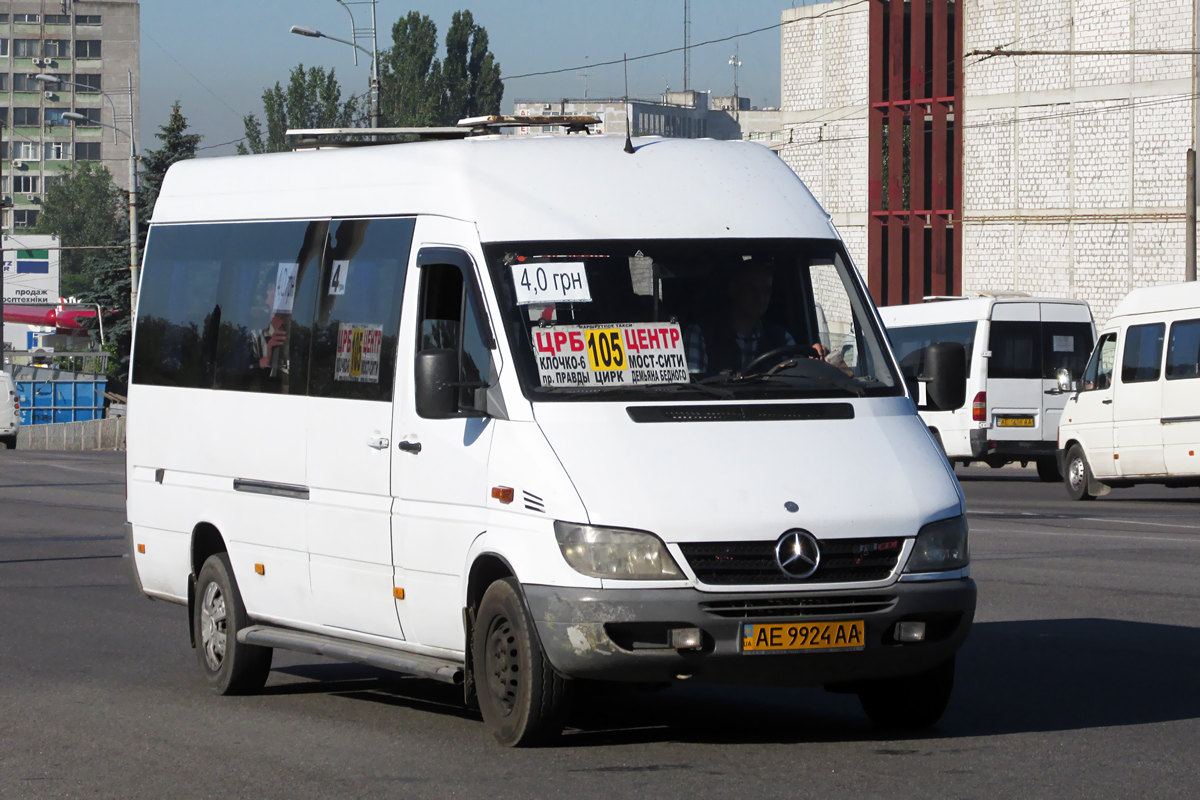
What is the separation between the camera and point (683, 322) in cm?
758

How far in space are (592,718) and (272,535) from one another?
1891 millimetres

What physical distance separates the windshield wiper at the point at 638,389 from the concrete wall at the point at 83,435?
51406 mm

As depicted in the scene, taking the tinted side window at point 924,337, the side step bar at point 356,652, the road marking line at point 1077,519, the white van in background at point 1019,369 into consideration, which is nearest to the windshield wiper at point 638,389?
the side step bar at point 356,652

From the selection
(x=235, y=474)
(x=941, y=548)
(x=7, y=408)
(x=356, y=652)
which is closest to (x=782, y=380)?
(x=941, y=548)

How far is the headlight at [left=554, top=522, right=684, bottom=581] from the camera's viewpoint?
22.0 ft

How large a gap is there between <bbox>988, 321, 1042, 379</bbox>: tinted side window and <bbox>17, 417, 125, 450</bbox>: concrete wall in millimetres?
34493

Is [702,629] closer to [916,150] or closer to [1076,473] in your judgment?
[1076,473]

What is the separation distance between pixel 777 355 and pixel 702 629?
1.41m

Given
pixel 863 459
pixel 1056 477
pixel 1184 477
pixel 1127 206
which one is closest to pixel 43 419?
pixel 1127 206

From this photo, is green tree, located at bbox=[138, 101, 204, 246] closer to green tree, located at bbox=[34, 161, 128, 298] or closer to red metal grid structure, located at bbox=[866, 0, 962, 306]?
red metal grid structure, located at bbox=[866, 0, 962, 306]

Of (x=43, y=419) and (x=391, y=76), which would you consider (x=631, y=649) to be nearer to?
(x=43, y=419)

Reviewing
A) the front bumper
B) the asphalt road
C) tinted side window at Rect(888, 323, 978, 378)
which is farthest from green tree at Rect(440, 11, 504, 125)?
the front bumper

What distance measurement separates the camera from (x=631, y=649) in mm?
6770

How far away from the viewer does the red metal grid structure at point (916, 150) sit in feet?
174
